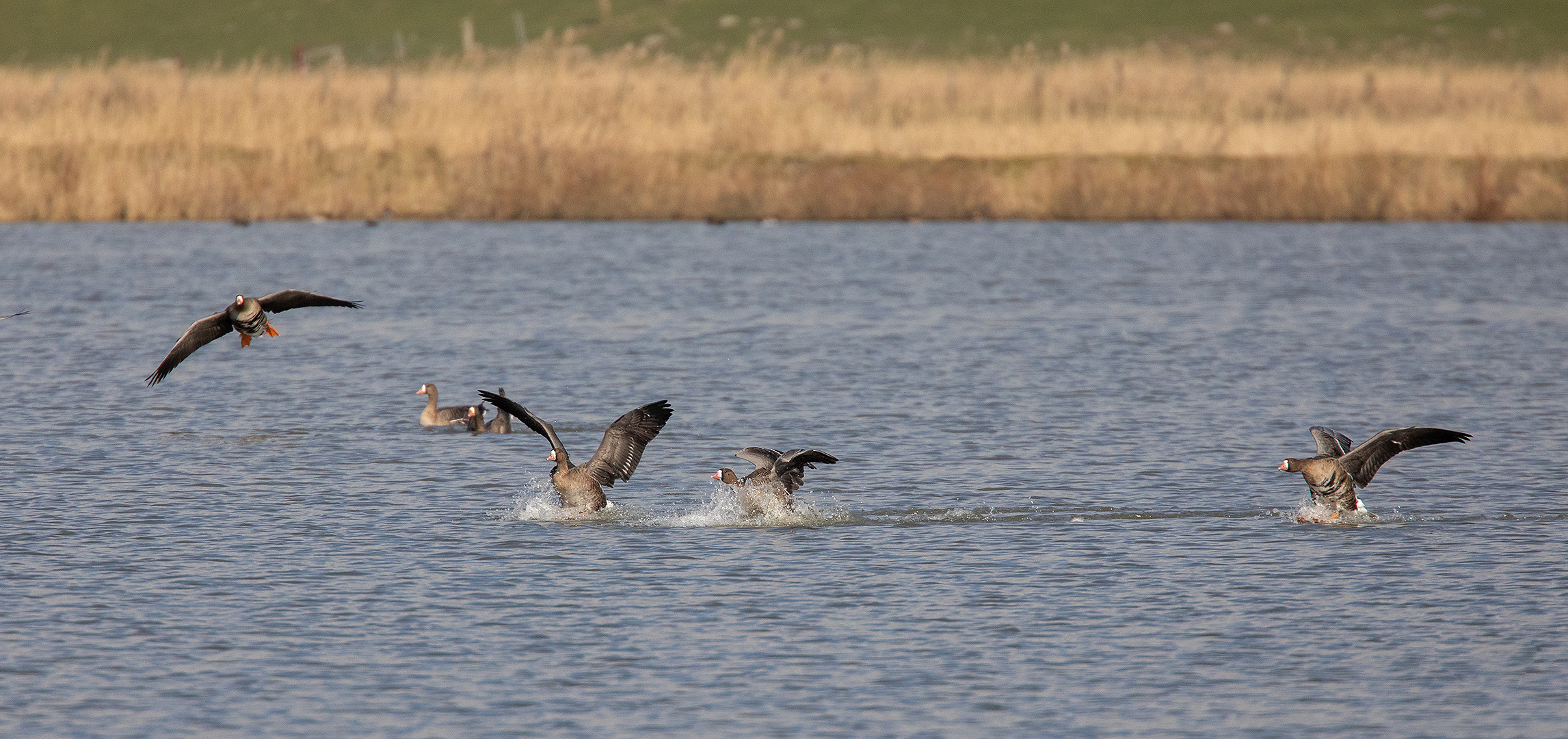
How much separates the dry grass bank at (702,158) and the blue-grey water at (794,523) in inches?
202

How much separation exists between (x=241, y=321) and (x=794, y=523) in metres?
3.92

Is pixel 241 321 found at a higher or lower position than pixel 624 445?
higher

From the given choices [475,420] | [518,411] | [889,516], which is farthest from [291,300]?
[475,420]

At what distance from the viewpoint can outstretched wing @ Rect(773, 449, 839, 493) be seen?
1191 centimetres

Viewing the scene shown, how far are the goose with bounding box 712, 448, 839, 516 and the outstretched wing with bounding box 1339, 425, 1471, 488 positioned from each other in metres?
3.21

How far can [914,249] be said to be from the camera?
1288 inches

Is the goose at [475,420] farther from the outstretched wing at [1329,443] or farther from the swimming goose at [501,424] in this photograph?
the outstretched wing at [1329,443]

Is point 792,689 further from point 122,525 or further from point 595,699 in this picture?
point 122,525

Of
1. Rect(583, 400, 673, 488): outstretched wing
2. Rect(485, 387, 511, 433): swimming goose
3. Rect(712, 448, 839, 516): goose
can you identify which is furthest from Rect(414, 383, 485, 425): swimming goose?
Rect(712, 448, 839, 516): goose

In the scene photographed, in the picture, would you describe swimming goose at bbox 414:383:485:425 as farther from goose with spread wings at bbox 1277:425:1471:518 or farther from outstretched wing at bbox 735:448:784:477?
goose with spread wings at bbox 1277:425:1471:518

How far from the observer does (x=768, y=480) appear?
12.6m

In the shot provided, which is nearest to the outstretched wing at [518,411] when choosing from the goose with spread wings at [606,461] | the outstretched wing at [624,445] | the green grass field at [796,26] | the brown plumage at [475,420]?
the goose with spread wings at [606,461]

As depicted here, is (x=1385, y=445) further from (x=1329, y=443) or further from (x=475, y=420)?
(x=475, y=420)

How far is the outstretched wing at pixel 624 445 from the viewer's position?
12.5 metres
